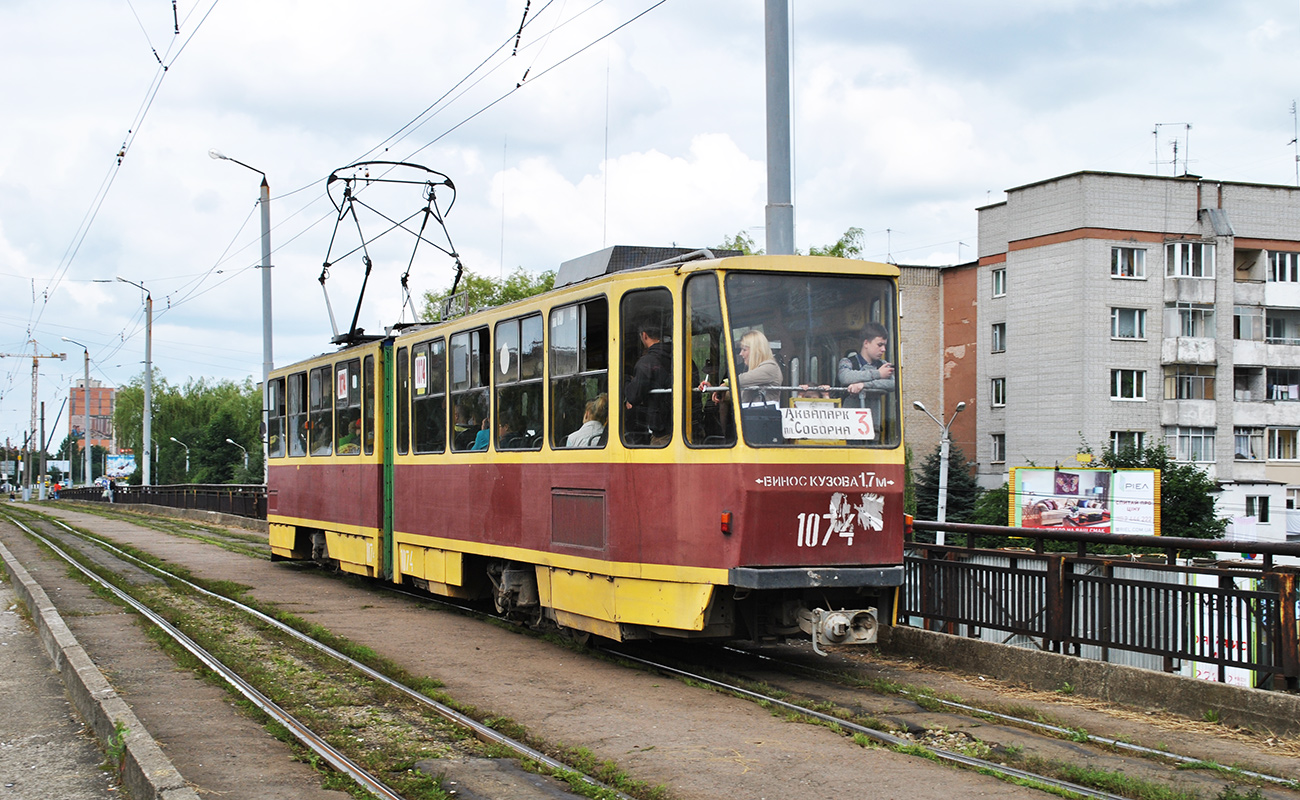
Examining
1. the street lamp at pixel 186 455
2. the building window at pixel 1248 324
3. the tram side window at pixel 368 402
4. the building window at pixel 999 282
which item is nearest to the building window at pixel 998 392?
the building window at pixel 999 282

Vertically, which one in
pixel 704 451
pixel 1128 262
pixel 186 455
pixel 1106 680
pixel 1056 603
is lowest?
pixel 186 455

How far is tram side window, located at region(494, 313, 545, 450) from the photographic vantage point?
10610mm

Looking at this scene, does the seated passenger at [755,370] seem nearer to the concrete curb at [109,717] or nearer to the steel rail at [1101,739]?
the steel rail at [1101,739]

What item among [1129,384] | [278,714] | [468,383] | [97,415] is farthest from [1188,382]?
[97,415]

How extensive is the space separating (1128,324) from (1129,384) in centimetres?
261

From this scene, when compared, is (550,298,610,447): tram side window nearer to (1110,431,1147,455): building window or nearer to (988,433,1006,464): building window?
(1110,431,1147,455): building window

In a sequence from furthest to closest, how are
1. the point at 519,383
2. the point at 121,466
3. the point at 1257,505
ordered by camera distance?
the point at 121,466 < the point at 1257,505 < the point at 519,383

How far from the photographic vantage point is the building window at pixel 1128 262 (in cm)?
5347

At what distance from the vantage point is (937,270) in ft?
214

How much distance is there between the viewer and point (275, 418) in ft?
63.9

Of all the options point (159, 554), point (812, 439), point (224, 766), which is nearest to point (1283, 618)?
point (812, 439)

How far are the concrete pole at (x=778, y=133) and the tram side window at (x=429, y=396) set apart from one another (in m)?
3.76

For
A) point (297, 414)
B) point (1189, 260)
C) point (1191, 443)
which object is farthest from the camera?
point (1191, 443)

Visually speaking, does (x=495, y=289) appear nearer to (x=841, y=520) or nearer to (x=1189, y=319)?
(x=1189, y=319)
